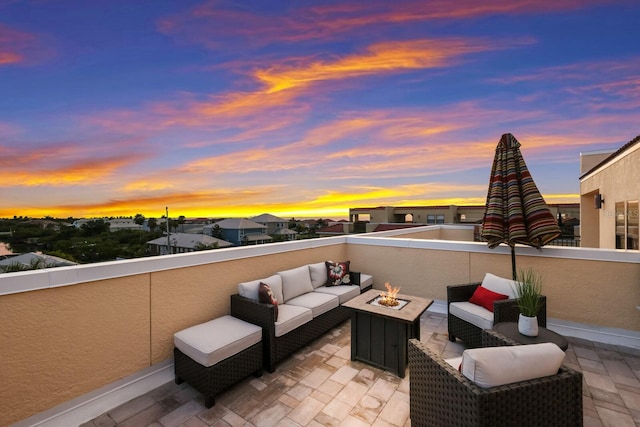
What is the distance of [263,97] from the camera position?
19.5ft

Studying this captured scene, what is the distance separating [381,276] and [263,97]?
4.50m

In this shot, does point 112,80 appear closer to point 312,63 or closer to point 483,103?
point 312,63

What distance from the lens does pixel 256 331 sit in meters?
2.86

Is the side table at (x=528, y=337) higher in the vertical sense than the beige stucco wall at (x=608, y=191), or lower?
lower

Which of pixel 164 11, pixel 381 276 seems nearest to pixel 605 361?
pixel 381 276

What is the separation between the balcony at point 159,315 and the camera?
6.97 ft

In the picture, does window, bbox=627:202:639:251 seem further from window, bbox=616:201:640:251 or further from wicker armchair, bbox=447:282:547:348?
wicker armchair, bbox=447:282:547:348

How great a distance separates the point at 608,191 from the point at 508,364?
8229 millimetres

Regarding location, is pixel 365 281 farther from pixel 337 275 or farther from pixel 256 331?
pixel 256 331

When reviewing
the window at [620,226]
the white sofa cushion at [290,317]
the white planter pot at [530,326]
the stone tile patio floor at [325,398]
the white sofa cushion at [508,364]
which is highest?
the window at [620,226]

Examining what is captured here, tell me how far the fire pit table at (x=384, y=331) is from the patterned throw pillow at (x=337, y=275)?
3.86 ft

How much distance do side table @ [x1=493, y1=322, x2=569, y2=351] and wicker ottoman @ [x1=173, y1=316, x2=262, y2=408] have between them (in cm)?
246

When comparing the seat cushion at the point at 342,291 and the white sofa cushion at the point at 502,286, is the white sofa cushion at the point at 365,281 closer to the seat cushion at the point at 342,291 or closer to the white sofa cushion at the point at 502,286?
the seat cushion at the point at 342,291

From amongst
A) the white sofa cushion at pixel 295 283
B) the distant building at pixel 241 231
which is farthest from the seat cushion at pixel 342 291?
the distant building at pixel 241 231
